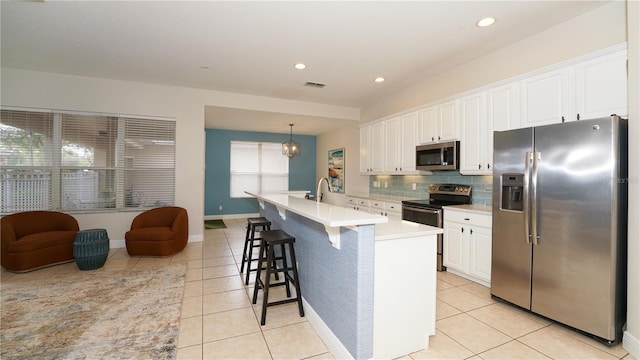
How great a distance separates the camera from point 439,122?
160 inches

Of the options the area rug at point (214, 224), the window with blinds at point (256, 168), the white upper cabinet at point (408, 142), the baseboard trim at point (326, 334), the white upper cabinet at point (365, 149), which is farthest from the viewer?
the window with blinds at point (256, 168)

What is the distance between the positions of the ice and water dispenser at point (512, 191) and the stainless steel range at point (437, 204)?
955 mm

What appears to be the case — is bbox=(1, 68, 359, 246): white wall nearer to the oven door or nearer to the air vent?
the air vent

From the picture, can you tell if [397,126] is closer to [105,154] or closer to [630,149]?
[630,149]

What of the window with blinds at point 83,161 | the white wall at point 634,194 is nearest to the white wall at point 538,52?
the white wall at point 634,194

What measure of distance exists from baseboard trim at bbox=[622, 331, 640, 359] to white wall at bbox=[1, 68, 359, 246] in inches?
215

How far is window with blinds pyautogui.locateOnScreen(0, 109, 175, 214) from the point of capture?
173 inches

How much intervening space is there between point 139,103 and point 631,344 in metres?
6.58

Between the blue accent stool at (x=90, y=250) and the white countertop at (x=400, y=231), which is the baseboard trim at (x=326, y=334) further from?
the blue accent stool at (x=90, y=250)

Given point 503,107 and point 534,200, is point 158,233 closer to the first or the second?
point 534,200

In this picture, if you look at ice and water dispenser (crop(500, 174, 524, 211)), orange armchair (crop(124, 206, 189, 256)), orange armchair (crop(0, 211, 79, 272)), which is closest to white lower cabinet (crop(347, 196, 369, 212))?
ice and water dispenser (crop(500, 174, 524, 211))

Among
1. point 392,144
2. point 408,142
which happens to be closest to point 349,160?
point 392,144

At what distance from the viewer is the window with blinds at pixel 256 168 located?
8359mm

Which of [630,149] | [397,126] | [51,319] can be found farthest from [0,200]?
[630,149]
